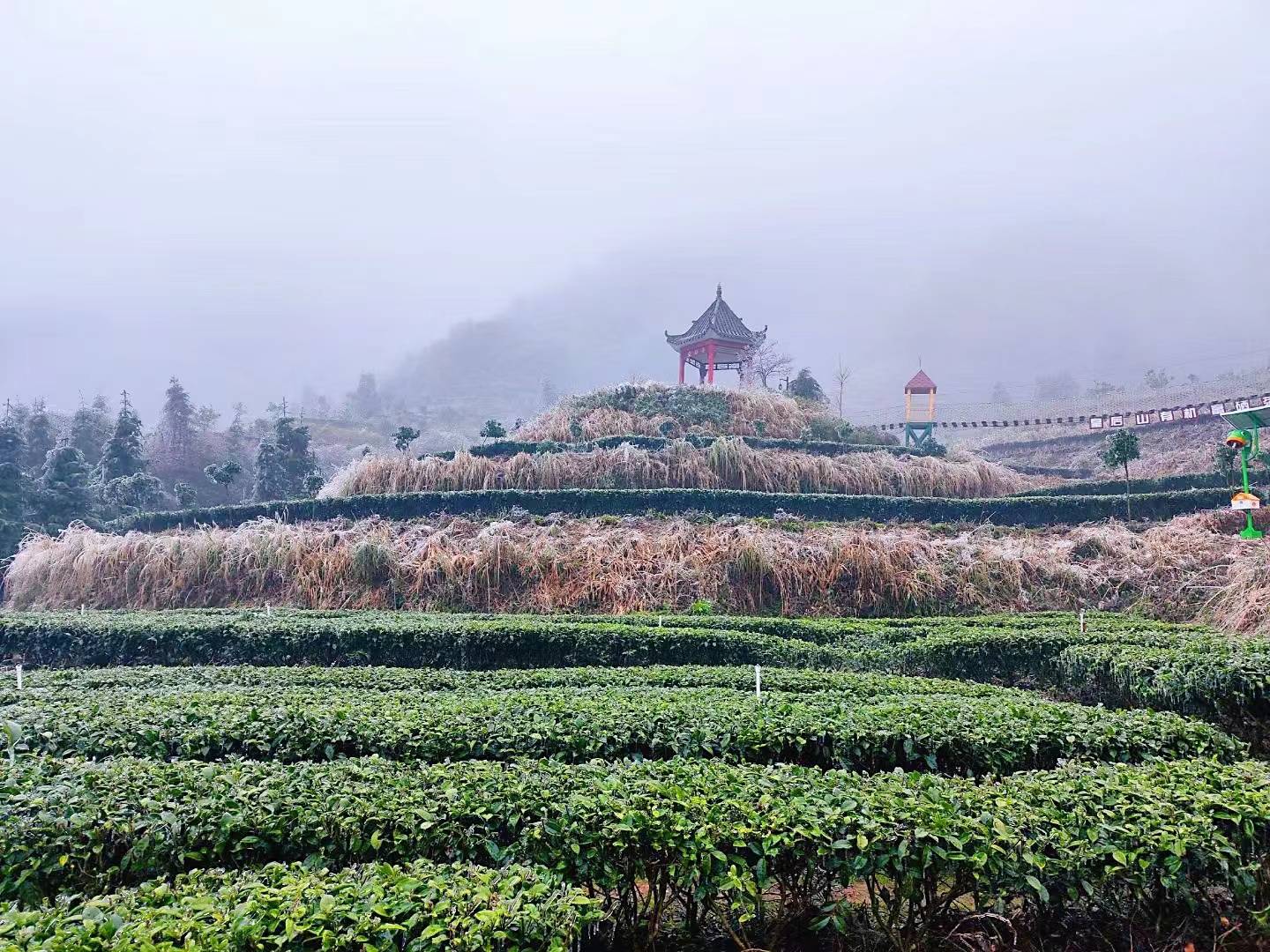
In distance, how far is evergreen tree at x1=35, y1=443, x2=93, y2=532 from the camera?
76.4 feet

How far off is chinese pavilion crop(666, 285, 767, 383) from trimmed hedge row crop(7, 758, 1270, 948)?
27.3 meters

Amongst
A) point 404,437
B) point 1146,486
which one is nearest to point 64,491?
point 404,437

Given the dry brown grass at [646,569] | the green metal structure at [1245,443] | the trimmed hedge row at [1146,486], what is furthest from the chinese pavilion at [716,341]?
the green metal structure at [1245,443]

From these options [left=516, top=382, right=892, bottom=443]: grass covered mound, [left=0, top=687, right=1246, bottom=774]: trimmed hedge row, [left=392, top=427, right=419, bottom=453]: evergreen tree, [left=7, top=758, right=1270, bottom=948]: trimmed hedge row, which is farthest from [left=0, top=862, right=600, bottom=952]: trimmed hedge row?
[left=392, top=427, right=419, bottom=453]: evergreen tree

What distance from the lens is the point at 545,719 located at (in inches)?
171

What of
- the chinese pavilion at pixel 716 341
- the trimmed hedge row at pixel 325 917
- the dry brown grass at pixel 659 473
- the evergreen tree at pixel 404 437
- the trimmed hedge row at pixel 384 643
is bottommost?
the trimmed hedge row at pixel 384 643

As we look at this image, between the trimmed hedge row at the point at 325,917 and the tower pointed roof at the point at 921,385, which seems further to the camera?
the tower pointed roof at the point at 921,385

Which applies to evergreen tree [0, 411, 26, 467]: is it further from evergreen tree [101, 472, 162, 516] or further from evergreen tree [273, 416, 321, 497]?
evergreen tree [273, 416, 321, 497]

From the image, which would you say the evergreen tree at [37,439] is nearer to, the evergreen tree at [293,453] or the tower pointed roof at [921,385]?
the evergreen tree at [293,453]

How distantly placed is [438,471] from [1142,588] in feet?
46.8

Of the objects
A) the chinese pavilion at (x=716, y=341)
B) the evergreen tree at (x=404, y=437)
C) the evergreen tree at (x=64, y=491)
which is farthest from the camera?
the chinese pavilion at (x=716, y=341)

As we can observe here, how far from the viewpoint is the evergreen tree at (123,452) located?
27453 mm

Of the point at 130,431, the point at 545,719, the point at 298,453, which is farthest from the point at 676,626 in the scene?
the point at 130,431

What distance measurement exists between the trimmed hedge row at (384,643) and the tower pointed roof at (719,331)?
22683mm
